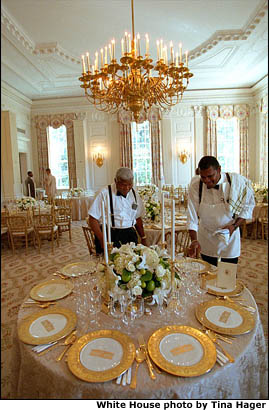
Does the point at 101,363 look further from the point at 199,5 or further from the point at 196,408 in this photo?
the point at 199,5

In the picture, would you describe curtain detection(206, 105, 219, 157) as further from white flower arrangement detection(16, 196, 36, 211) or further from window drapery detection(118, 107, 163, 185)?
white flower arrangement detection(16, 196, 36, 211)

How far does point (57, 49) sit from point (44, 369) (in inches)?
313

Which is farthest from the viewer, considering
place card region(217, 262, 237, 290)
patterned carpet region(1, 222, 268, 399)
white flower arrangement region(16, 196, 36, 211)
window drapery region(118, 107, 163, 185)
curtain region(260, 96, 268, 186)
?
window drapery region(118, 107, 163, 185)

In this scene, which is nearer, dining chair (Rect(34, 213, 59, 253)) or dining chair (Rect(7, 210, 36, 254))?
dining chair (Rect(7, 210, 36, 254))

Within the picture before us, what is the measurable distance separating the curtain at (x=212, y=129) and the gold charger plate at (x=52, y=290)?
418 inches

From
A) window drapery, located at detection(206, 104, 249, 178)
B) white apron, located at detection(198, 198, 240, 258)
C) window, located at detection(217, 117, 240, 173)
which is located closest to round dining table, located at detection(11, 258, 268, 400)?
white apron, located at detection(198, 198, 240, 258)

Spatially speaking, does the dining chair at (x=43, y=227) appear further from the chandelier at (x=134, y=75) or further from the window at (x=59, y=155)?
the window at (x=59, y=155)

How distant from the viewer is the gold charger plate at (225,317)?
136cm

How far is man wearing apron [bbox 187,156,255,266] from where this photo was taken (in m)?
2.34

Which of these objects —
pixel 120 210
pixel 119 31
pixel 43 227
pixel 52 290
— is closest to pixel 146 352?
pixel 52 290

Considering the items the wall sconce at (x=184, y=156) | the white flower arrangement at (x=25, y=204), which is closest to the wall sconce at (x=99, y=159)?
the wall sconce at (x=184, y=156)

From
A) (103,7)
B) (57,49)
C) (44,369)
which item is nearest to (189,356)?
(44,369)

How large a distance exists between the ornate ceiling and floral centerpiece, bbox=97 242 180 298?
5570 millimetres

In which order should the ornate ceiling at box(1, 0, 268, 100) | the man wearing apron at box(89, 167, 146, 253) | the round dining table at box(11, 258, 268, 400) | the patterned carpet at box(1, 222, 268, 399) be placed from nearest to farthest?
1. the round dining table at box(11, 258, 268, 400)
2. the man wearing apron at box(89, 167, 146, 253)
3. the patterned carpet at box(1, 222, 268, 399)
4. the ornate ceiling at box(1, 0, 268, 100)
